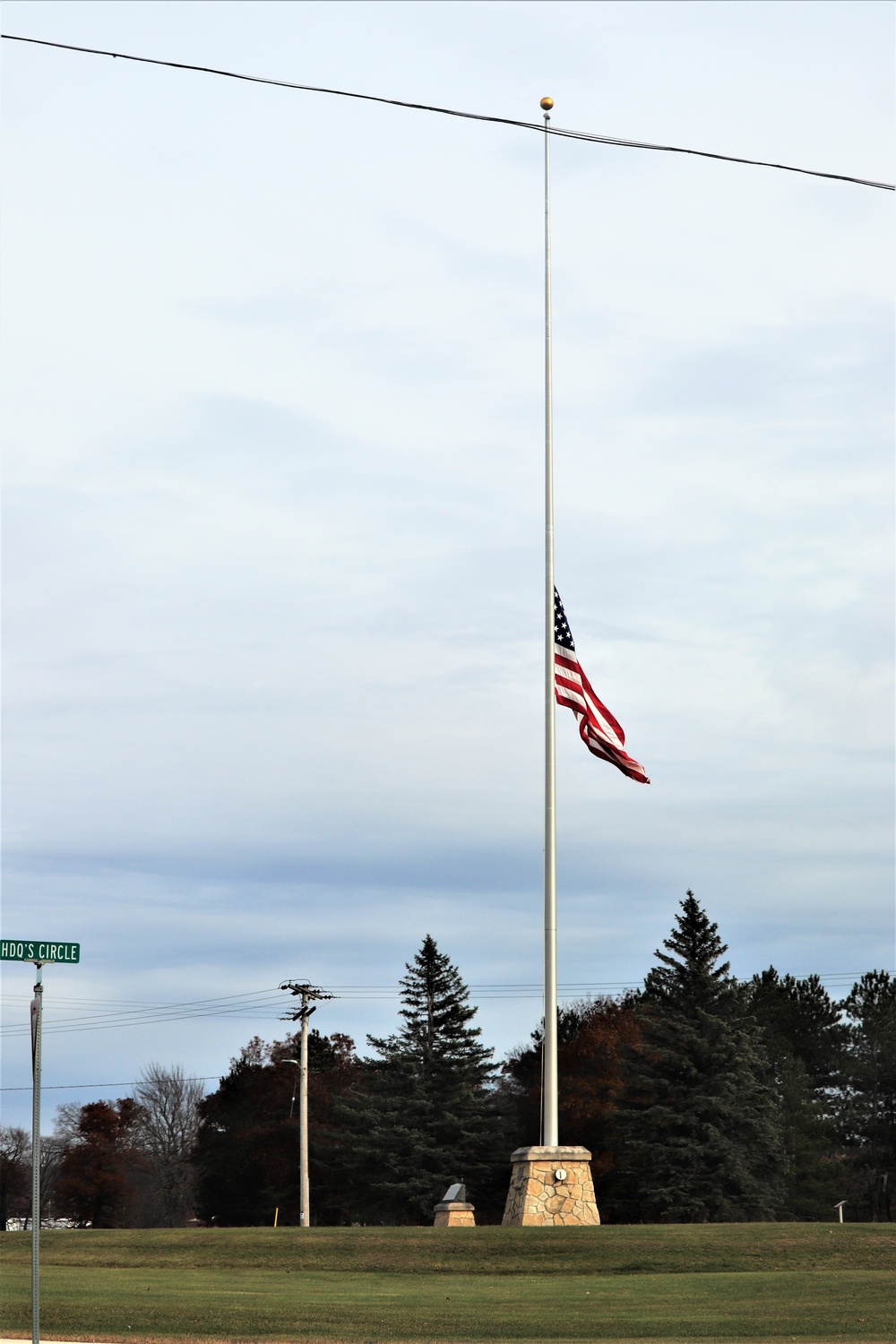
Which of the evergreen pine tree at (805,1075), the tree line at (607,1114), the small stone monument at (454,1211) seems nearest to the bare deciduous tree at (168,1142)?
the tree line at (607,1114)

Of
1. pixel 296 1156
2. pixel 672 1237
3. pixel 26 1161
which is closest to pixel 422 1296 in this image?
pixel 672 1237

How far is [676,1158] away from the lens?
51.1 metres

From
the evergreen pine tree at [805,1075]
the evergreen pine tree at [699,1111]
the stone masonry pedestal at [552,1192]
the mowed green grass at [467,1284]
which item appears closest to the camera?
the mowed green grass at [467,1284]

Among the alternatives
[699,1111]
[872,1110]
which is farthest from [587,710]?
[872,1110]

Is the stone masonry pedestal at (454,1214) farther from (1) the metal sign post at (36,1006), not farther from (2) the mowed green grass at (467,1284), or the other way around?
(1) the metal sign post at (36,1006)

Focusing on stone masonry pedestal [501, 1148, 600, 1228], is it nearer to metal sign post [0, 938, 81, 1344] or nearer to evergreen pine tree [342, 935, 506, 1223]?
metal sign post [0, 938, 81, 1344]

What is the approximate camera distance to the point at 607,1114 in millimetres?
52906

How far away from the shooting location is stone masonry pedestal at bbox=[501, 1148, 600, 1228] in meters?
23.9

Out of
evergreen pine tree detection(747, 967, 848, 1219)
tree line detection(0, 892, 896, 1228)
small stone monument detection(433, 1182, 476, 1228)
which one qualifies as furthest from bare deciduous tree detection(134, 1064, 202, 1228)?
small stone monument detection(433, 1182, 476, 1228)

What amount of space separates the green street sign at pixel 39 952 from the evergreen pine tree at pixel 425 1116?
46246mm

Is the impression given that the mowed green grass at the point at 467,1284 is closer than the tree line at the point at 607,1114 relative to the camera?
Yes

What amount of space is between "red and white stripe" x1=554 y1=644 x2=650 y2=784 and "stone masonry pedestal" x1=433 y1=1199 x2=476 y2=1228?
8.27 meters

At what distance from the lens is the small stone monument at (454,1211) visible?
26078mm

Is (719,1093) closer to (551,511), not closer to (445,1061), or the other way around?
(445,1061)
